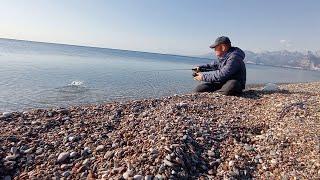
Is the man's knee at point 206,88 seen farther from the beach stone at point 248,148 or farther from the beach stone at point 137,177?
the beach stone at point 137,177

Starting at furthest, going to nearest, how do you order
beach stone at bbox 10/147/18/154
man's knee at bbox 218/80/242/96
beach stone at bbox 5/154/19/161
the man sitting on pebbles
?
the man sitting on pebbles
man's knee at bbox 218/80/242/96
beach stone at bbox 10/147/18/154
beach stone at bbox 5/154/19/161

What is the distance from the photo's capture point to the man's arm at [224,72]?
14127 mm

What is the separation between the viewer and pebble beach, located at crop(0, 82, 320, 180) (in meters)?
6.52

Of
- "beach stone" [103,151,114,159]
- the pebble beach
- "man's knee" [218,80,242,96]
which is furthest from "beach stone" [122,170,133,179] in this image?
"man's knee" [218,80,242,96]

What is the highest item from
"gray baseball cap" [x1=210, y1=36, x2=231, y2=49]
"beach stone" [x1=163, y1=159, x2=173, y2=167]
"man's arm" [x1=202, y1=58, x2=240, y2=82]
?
"gray baseball cap" [x1=210, y1=36, x2=231, y2=49]

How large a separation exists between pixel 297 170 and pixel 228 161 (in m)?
1.39

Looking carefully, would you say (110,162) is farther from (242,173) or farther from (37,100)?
(37,100)

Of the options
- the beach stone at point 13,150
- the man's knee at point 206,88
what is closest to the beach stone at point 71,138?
the beach stone at point 13,150

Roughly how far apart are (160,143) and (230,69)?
25.1ft

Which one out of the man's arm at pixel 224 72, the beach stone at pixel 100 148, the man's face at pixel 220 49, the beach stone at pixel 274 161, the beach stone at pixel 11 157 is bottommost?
the beach stone at pixel 11 157

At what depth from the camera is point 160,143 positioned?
Result: 745 cm

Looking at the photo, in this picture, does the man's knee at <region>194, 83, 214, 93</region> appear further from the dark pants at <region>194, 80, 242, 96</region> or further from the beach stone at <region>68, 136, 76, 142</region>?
the beach stone at <region>68, 136, 76, 142</region>

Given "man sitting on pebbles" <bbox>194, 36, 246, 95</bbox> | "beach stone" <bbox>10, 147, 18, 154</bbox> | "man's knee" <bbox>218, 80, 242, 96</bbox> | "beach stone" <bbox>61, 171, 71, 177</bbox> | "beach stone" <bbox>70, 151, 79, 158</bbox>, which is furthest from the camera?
"man sitting on pebbles" <bbox>194, 36, 246, 95</bbox>

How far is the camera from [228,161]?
7129mm
